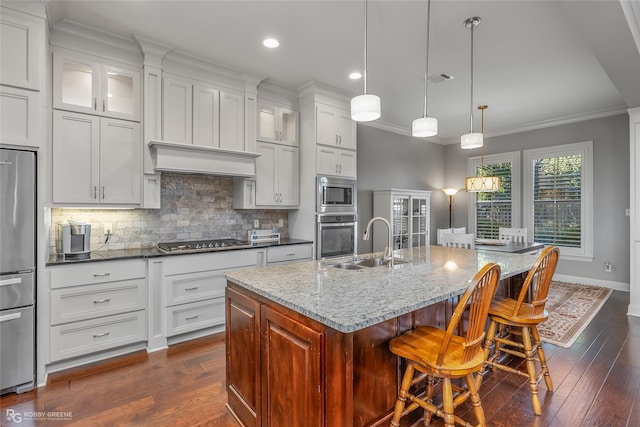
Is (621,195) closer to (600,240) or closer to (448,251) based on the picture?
(600,240)

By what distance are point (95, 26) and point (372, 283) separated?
3131 millimetres

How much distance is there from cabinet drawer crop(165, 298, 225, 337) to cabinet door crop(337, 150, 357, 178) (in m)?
2.21

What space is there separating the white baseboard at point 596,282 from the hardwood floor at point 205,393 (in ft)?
8.52

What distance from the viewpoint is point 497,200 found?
6.25 metres

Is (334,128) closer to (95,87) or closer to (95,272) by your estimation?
(95,87)

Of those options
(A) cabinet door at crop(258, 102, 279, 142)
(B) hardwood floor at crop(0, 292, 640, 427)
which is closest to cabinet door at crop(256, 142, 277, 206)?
(A) cabinet door at crop(258, 102, 279, 142)

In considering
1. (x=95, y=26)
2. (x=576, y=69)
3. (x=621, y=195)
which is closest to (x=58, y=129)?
(x=95, y=26)

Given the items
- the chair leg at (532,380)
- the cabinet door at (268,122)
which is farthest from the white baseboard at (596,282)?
the cabinet door at (268,122)

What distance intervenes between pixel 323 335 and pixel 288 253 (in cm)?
254

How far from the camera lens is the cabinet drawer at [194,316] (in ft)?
10.0

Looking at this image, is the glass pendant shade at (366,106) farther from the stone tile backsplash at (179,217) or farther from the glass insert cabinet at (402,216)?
the glass insert cabinet at (402,216)

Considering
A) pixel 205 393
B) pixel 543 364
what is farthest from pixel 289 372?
pixel 543 364

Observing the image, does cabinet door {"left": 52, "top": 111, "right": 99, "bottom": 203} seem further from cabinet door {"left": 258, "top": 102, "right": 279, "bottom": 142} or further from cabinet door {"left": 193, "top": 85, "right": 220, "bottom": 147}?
cabinet door {"left": 258, "top": 102, "right": 279, "bottom": 142}

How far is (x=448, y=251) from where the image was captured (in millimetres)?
3131
